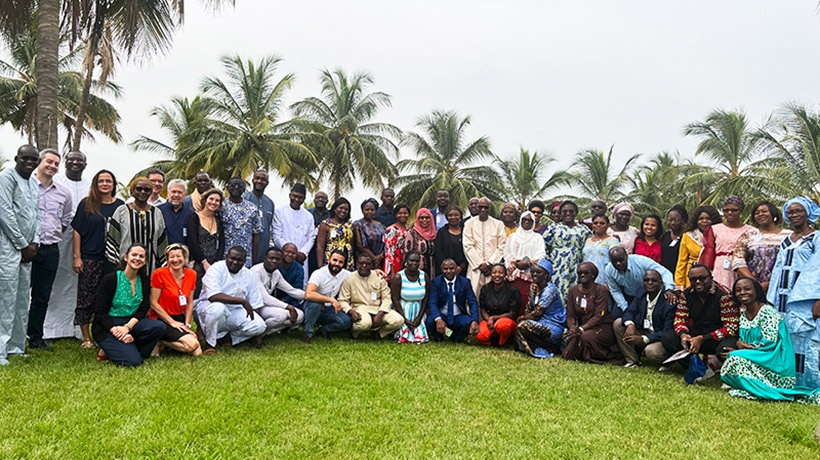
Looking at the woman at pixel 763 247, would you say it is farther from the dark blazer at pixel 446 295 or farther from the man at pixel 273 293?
the man at pixel 273 293

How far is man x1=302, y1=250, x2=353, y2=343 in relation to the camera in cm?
729

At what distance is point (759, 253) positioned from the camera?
20.2ft

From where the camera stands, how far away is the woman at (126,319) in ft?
17.9

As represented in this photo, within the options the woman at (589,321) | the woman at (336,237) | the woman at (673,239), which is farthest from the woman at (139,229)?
the woman at (673,239)

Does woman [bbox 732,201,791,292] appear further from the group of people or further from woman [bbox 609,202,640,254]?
woman [bbox 609,202,640,254]

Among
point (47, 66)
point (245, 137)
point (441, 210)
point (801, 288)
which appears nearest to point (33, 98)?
point (245, 137)

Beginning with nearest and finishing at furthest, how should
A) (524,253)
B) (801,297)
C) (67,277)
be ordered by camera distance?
(801,297) < (67,277) < (524,253)

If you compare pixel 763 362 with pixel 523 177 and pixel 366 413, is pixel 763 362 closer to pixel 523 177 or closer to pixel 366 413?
pixel 366 413

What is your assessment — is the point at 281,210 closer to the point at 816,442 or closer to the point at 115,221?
the point at 115,221

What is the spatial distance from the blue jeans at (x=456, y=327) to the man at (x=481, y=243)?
641mm

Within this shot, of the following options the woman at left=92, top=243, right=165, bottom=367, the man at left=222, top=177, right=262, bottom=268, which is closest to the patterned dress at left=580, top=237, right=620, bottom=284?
the man at left=222, top=177, right=262, bottom=268

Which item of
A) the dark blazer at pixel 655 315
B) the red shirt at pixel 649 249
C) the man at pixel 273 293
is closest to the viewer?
the dark blazer at pixel 655 315

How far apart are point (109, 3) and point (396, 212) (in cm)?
674

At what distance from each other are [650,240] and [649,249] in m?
0.15
